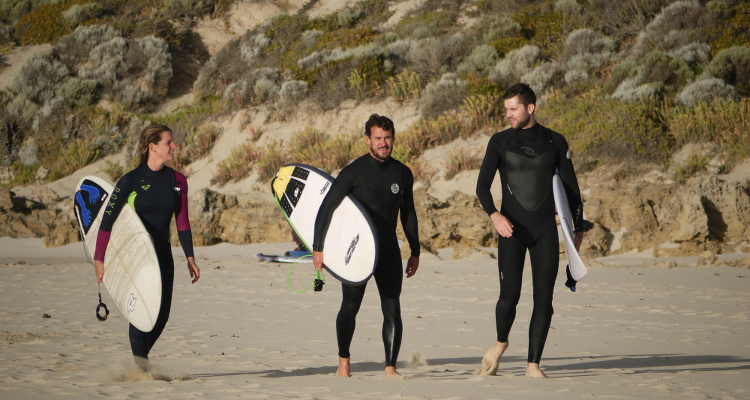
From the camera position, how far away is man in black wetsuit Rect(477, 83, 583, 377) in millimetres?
3758

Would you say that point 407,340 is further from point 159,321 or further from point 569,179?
point 159,321

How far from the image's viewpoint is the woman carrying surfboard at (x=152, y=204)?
370 cm

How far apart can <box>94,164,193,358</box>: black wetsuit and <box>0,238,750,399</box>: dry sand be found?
0.24m

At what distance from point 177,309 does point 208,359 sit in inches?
88.5

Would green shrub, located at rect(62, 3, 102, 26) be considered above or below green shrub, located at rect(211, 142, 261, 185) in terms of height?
above

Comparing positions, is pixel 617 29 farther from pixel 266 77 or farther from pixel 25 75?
pixel 25 75

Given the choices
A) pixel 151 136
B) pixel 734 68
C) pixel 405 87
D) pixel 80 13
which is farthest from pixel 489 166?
pixel 80 13

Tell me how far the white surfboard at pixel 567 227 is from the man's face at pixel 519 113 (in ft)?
1.20

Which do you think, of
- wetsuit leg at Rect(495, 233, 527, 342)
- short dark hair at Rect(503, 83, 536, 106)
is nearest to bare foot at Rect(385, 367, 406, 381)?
wetsuit leg at Rect(495, 233, 527, 342)

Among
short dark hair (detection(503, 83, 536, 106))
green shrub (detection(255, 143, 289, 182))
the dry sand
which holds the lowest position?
the dry sand

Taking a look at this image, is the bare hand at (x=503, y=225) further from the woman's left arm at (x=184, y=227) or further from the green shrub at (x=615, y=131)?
the green shrub at (x=615, y=131)

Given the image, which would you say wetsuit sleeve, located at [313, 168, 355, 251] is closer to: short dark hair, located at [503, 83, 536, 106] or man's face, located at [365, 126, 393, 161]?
man's face, located at [365, 126, 393, 161]

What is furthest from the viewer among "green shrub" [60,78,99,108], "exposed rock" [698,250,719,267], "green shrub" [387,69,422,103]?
"green shrub" [60,78,99,108]

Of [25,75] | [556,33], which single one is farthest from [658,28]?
[25,75]
